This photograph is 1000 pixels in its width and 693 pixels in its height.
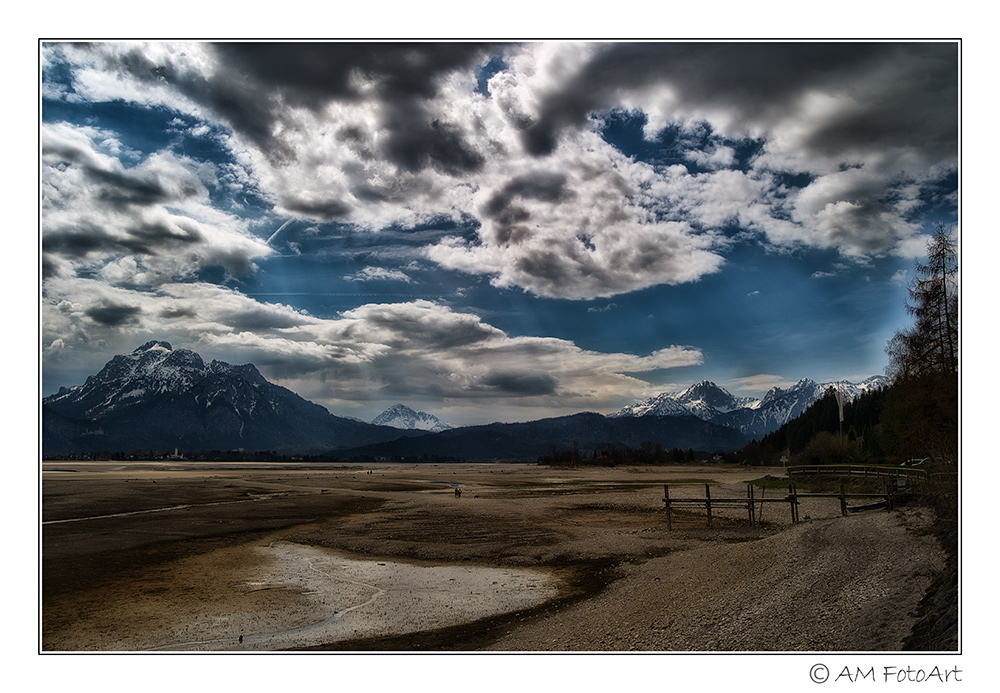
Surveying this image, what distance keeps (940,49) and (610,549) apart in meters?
22.5

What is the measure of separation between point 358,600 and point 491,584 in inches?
197

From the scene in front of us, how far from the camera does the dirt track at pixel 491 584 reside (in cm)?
1418

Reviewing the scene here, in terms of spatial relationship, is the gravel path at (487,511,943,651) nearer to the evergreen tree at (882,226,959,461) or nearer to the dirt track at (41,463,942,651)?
the dirt track at (41,463,942,651)

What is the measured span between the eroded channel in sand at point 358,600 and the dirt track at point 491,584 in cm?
9

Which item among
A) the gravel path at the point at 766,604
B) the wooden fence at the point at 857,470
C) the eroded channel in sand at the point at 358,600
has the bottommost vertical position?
the wooden fence at the point at 857,470

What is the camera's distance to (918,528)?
20688mm

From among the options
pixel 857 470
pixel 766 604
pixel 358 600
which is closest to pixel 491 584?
pixel 358 600

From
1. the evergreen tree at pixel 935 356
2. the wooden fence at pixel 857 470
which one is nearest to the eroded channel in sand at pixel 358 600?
the evergreen tree at pixel 935 356

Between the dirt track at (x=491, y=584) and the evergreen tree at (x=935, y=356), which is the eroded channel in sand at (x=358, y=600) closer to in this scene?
the dirt track at (x=491, y=584)

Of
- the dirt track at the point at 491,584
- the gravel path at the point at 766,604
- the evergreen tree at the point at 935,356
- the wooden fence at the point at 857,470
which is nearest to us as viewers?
the gravel path at the point at 766,604

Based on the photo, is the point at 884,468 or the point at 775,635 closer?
the point at 775,635
